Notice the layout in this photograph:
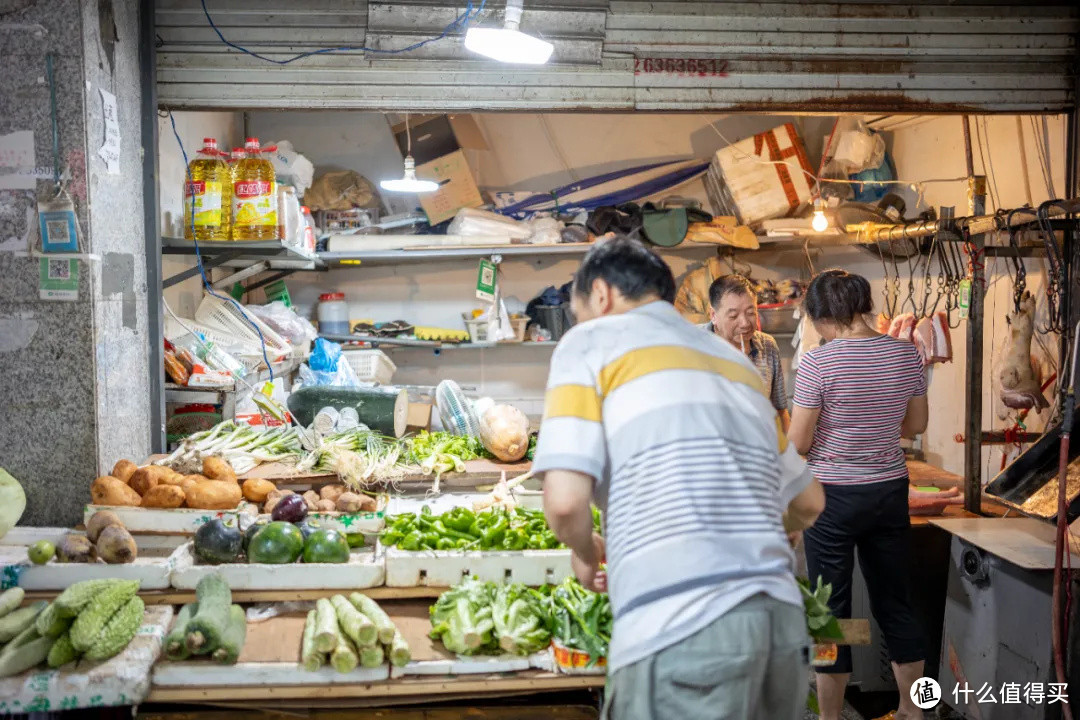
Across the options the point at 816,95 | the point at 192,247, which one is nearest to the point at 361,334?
the point at 192,247

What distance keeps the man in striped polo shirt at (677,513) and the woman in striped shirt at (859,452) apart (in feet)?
5.75

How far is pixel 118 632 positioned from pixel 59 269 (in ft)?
5.83

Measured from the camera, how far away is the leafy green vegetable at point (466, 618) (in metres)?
2.92

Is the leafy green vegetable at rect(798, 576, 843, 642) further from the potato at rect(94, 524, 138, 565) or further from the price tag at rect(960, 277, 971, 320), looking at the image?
the price tag at rect(960, 277, 971, 320)

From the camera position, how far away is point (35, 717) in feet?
9.76

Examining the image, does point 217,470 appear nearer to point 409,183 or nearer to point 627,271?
point 627,271

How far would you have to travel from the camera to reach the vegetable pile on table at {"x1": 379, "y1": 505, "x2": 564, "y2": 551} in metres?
3.46

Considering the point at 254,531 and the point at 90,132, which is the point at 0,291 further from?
the point at 254,531

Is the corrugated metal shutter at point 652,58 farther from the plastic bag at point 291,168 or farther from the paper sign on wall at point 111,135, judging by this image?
the plastic bag at point 291,168

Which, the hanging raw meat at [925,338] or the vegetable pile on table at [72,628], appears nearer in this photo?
the vegetable pile on table at [72,628]

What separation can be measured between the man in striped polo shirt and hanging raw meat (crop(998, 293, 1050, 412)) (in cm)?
348

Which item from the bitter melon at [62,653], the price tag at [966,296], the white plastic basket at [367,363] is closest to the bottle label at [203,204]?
the white plastic basket at [367,363]

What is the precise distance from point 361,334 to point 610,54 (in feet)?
12.3

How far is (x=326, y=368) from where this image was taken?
6.61 m
